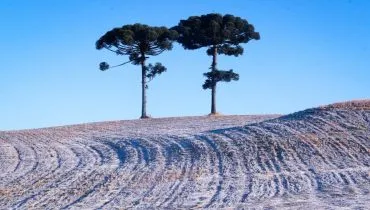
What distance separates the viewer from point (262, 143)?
83.1 ft

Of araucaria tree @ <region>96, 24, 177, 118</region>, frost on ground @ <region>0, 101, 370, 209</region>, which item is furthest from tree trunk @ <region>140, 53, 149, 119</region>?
frost on ground @ <region>0, 101, 370, 209</region>

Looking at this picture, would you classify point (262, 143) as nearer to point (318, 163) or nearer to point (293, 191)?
point (318, 163)

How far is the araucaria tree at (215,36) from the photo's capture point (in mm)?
52938

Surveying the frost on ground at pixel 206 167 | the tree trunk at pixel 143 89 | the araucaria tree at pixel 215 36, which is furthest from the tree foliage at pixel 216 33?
the frost on ground at pixel 206 167

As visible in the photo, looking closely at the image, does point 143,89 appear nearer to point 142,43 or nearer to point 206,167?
point 142,43

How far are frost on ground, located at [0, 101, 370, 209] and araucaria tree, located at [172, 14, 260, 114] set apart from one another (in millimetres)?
18429

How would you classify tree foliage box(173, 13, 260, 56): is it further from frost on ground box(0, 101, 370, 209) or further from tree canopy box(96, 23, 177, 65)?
frost on ground box(0, 101, 370, 209)

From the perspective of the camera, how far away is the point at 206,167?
856 inches

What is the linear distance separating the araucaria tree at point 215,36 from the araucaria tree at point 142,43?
157 centimetres

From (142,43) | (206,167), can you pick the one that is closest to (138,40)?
(142,43)

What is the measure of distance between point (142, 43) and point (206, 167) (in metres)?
33.2

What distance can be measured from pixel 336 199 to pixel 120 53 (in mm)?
Result: 41121

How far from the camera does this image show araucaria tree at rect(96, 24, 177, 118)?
52406 mm

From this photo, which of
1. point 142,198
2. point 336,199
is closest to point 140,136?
point 142,198
